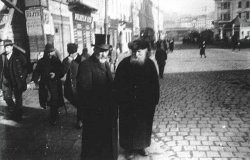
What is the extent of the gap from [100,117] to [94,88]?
1.46ft

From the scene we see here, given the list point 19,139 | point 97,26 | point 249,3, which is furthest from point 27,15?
point 249,3

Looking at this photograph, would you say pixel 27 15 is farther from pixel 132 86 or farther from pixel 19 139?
pixel 132 86

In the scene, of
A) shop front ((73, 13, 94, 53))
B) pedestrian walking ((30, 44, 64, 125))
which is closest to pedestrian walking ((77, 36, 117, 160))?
pedestrian walking ((30, 44, 64, 125))

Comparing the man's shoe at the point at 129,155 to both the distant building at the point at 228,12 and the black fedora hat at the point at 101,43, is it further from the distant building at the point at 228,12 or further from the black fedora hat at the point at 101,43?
the distant building at the point at 228,12

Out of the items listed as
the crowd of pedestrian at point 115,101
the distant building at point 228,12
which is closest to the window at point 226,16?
the distant building at point 228,12

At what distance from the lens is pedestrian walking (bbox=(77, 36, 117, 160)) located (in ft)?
14.5

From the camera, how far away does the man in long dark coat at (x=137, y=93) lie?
15.8ft

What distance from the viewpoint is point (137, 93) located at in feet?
15.8

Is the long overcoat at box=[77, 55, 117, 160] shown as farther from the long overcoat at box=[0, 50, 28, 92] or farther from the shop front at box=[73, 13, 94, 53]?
the shop front at box=[73, 13, 94, 53]

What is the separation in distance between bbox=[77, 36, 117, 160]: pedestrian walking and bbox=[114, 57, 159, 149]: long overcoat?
38cm

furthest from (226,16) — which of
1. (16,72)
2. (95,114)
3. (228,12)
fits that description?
(95,114)

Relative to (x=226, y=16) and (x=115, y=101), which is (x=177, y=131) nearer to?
(x=115, y=101)

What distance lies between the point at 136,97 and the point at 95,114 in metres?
0.77

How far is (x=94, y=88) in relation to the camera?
4500mm
